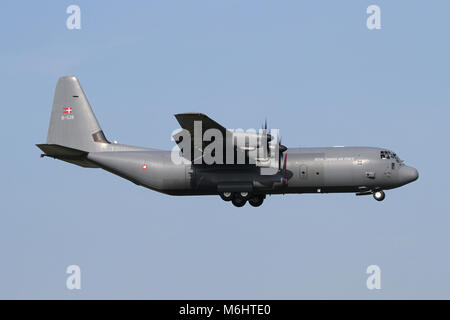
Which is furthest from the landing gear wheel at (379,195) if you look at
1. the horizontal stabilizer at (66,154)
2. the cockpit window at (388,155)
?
the horizontal stabilizer at (66,154)

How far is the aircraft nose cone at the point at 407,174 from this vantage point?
34.7 m

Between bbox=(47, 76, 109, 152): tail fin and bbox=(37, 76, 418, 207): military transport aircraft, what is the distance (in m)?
0.97

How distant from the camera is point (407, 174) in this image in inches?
1368

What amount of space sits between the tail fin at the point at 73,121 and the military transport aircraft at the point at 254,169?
97 cm

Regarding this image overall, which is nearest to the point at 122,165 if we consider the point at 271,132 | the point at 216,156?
the point at 216,156

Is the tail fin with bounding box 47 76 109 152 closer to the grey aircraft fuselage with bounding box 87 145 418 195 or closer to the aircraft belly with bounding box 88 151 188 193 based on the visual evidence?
the aircraft belly with bounding box 88 151 188 193

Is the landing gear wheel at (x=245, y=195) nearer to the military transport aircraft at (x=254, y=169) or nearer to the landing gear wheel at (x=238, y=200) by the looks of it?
the military transport aircraft at (x=254, y=169)

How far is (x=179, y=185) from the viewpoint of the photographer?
115 ft

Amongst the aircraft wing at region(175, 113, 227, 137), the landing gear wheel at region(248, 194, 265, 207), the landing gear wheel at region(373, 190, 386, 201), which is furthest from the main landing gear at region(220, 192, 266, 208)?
the landing gear wheel at region(373, 190, 386, 201)

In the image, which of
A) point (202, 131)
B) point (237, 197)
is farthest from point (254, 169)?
point (202, 131)

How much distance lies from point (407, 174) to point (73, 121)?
1530cm

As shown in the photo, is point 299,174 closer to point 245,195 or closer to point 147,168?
point 245,195
